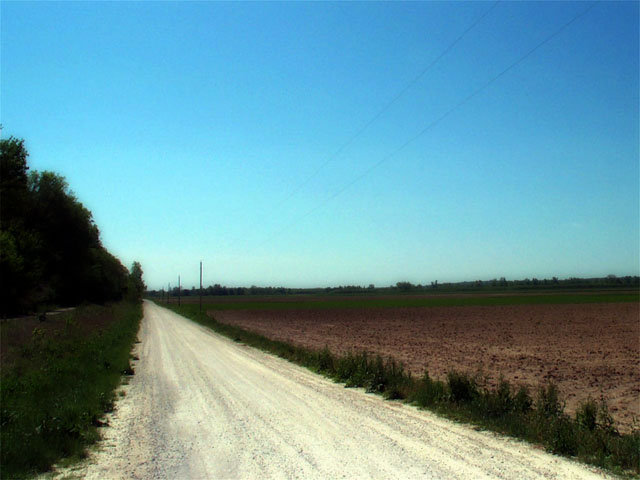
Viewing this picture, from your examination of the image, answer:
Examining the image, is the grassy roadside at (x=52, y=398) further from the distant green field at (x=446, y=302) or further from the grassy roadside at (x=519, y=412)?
the distant green field at (x=446, y=302)

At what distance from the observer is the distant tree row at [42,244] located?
31.3 m

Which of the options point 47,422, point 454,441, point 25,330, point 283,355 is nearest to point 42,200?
point 25,330

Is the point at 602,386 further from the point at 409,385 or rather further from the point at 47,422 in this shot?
the point at 47,422

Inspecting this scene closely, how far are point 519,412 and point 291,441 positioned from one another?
5054 millimetres

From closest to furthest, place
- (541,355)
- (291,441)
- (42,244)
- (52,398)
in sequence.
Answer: (291,441) < (52,398) < (541,355) < (42,244)

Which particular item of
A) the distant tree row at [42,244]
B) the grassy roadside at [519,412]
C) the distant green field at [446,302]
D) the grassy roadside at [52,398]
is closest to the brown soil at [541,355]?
the grassy roadside at [519,412]

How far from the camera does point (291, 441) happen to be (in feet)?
28.0

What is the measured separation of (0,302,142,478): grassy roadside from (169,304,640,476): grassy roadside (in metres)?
7.15

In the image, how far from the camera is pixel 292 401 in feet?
40.2

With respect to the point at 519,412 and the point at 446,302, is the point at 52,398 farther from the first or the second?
the point at 446,302

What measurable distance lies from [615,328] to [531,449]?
40.5 meters

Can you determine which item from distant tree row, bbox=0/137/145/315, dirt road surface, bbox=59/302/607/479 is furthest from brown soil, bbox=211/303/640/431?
distant tree row, bbox=0/137/145/315

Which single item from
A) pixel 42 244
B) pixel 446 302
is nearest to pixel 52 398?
pixel 42 244

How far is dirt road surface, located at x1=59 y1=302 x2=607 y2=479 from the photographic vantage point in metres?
7.00
